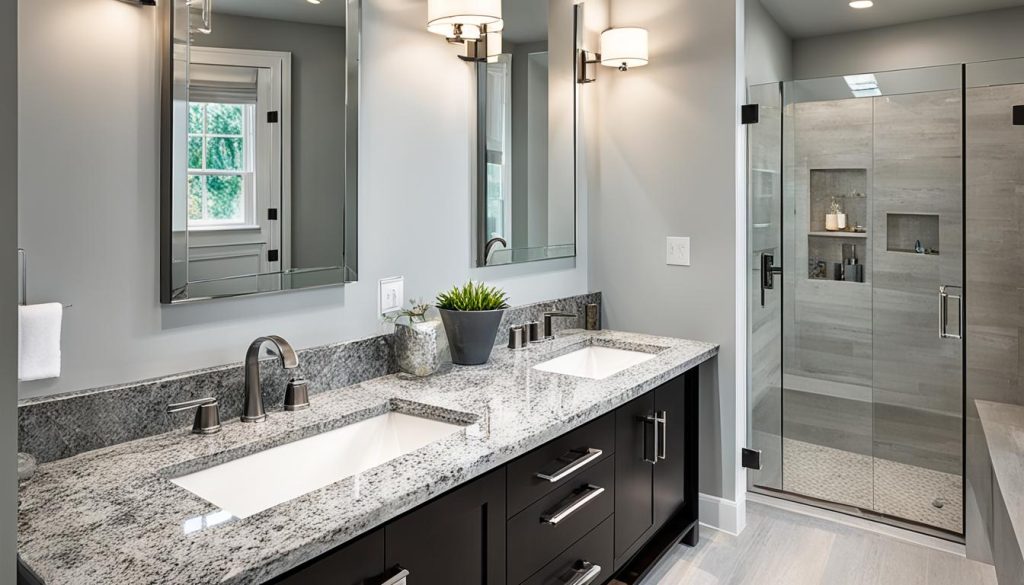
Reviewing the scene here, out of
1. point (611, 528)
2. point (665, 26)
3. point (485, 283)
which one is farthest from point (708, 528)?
point (665, 26)

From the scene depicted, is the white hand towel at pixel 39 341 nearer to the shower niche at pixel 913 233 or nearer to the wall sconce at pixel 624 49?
the wall sconce at pixel 624 49

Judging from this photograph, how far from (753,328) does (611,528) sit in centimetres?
129

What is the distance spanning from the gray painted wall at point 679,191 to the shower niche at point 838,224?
0.60 m

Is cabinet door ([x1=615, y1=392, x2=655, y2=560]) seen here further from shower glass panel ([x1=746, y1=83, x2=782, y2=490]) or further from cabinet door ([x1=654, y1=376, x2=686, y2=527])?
shower glass panel ([x1=746, y1=83, x2=782, y2=490])

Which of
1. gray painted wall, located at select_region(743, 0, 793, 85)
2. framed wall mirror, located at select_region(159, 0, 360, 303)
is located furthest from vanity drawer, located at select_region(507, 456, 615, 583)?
gray painted wall, located at select_region(743, 0, 793, 85)

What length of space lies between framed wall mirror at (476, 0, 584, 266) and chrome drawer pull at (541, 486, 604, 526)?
0.92 meters

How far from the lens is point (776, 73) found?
3.80 metres

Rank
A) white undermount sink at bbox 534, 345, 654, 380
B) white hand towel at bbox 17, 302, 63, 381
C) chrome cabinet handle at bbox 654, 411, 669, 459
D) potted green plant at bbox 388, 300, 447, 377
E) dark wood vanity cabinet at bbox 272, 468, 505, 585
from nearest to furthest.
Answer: dark wood vanity cabinet at bbox 272, 468, 505, 585
white hand towel at bbox 17, 302, 63, 381
potted green plant at bbox 388, 300, 447, 377
chrome cabinet handle at bbox 654, 411, 669, 459
white undermount sink at bbox 534, 345, 654, 380

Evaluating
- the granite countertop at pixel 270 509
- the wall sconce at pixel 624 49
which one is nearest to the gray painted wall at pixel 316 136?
the granite countertop at pixel 270 509

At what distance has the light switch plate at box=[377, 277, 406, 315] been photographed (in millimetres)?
2033

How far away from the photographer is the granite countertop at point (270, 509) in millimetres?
956

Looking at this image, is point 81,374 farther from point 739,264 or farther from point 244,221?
point 739,264

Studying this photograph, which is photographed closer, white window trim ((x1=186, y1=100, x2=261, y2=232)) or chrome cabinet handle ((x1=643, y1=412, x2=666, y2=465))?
white window trim ((x1=186, y1=100, x2=261, y2=232))

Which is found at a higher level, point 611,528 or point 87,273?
point 87,273
